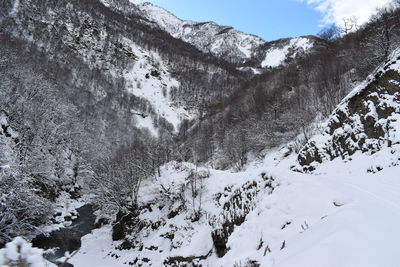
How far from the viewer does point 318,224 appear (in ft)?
17.8

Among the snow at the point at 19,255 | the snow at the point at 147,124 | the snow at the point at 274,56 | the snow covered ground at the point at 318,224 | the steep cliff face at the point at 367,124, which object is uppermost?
the snow at the point at 274,56

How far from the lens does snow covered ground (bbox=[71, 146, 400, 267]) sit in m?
3.56

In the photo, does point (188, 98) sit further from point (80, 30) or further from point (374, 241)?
point (374, 241)

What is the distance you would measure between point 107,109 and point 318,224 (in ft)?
261

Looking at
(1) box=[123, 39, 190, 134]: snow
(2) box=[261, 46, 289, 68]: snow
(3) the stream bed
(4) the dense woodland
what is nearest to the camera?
(3) the stream bed

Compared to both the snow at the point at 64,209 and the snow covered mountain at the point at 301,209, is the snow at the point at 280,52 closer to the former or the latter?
the snow at the point at 64,209

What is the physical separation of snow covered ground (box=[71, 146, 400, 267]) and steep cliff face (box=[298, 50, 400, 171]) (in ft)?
2.04

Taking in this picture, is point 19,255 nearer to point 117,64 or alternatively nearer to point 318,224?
point 318,224

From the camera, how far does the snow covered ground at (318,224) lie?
140 inches

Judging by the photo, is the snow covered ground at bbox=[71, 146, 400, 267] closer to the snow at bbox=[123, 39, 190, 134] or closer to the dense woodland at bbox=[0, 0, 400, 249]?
the dense woodland at bbox=[0, 0, 400, 249]

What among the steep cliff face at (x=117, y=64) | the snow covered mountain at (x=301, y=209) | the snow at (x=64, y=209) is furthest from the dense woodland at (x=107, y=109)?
the snow covered mountain at (x=301, y=209)

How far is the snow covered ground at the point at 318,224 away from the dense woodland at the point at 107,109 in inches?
174

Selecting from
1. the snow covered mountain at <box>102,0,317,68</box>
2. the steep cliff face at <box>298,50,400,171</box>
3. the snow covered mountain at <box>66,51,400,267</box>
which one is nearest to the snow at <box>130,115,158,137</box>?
the snow covered mountain at <box>66,51,400,267</box>

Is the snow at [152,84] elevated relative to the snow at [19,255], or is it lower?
elevated
